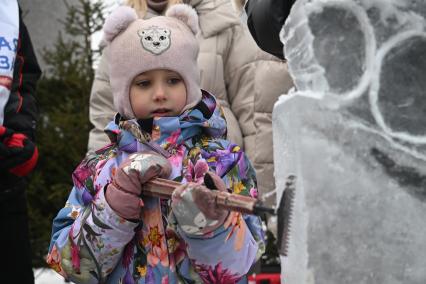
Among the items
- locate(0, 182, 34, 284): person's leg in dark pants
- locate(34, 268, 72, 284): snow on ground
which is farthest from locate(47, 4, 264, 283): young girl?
locate(34, 268, 72, 284): snow on ground

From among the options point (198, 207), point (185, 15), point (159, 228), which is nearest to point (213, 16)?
point (185, 15)

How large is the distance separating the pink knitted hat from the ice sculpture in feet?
2.55

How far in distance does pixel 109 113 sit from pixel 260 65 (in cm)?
72

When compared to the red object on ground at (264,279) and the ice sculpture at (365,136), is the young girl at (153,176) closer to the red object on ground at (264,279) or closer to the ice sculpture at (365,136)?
the ice sculpture at (365,136)

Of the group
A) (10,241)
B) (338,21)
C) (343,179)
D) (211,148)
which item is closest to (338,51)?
(338,21)

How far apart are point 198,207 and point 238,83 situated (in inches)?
63.1

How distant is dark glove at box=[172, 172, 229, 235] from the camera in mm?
1341

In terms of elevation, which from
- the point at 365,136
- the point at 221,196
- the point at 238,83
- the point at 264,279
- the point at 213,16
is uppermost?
the point at 365,136

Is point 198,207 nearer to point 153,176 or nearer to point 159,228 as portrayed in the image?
point 153,176

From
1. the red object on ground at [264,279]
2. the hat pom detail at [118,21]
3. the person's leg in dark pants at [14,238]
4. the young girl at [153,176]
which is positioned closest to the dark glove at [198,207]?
the young girl at [153,176]

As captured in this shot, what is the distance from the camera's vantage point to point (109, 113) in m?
2.99

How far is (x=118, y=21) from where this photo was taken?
6.61ft

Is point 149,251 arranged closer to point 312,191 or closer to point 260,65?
point 312,191

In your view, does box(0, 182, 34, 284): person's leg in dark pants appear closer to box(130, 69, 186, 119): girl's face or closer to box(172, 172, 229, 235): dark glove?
box(130, 69, 186, 119): girl's face
